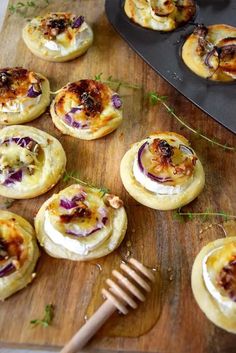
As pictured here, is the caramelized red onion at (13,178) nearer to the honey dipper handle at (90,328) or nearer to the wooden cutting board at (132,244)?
the wooden cutting board at (132,244)

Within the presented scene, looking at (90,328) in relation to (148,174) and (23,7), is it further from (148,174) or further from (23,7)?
(23,7)

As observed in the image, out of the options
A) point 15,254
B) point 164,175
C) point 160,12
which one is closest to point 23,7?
point 160,12

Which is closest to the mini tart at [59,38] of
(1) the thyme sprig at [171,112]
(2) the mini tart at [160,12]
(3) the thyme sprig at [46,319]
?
(2) the mini tart at [160,12]

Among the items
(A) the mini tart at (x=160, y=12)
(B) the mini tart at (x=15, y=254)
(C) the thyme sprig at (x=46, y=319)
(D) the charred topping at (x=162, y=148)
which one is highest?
(A) the mini tart at (x=160, y=12)

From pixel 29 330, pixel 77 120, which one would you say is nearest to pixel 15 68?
pixel 77 120

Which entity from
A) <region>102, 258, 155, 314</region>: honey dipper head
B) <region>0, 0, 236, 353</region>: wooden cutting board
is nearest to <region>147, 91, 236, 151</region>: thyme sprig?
<region>0, 0, 236, 353</region>: wooden cutting board
